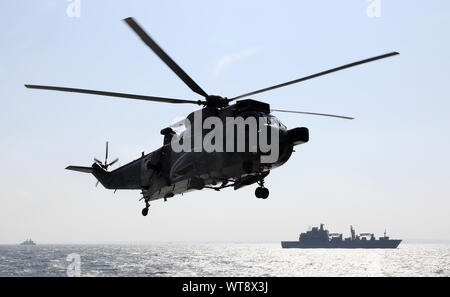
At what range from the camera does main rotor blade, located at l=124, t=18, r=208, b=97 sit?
476 inches

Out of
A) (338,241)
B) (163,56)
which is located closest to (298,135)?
(163,56)

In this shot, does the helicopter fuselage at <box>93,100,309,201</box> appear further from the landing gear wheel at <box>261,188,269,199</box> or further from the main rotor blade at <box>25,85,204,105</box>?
the main rotor blade at <box>25,85,204,105</box>

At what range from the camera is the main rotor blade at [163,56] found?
1210 cm

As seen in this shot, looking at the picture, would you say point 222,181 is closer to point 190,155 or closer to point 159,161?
point 190,155

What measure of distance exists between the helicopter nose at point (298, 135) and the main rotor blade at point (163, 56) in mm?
3791

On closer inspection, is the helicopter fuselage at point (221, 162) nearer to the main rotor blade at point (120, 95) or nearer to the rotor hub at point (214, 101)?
the rotor hub at point (214, 101)

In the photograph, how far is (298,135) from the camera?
46.9 feet

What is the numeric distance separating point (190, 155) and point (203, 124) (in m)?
1.33

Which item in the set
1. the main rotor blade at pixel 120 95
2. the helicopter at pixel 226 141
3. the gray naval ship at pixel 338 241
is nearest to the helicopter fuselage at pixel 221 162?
the helicopter at pixel 226 141

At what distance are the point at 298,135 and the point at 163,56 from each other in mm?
5284

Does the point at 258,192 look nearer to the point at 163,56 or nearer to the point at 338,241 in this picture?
the point at 163,56

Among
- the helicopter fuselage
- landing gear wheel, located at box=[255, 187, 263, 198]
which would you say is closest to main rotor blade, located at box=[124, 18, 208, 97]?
the helicopter fuselage

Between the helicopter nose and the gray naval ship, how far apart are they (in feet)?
606
